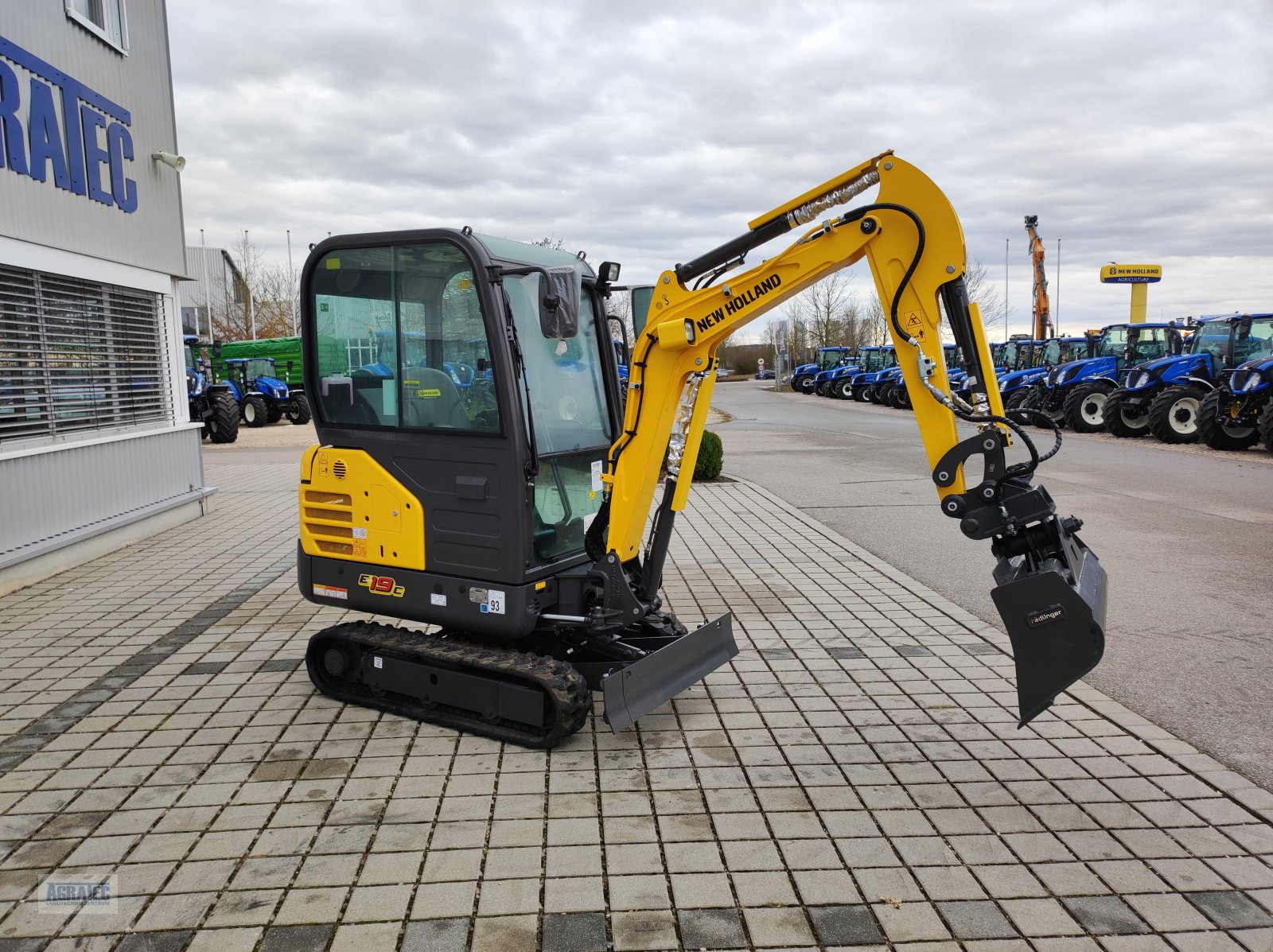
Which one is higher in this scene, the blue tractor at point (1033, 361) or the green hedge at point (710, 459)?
the blue tractor at point (1033, 361)

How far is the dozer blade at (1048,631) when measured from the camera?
3574 mm

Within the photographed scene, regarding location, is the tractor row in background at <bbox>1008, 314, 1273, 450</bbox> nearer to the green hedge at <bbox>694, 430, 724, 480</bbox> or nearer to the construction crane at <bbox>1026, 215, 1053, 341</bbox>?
the green hedge at <bbox>694, 430, 724, 480</bbox>

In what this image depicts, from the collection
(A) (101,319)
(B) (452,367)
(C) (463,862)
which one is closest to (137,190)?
(A) (101,319)

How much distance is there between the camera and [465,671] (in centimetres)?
487

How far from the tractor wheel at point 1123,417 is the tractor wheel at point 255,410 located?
74.7ft

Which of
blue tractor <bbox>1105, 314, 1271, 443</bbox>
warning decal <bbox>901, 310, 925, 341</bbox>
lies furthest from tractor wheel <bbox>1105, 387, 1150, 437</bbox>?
warning decal <bbox>901, 310, 925, 341</bbox>

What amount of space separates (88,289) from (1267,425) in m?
17.7

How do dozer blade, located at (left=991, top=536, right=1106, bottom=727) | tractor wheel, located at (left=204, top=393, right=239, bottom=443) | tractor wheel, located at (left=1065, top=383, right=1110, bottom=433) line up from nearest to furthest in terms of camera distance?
dozer blade, located at (left=991, top=536, right=1106, bottom=727) → tractor wheel, located at (left=204, top=393, right=239, bottom=443) → tractor wheel, located at (left=1065, top=383, right=1110, bottom=433)

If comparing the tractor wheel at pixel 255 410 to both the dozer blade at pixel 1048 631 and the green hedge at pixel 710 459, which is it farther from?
the dozer blade at pixel 1048 631

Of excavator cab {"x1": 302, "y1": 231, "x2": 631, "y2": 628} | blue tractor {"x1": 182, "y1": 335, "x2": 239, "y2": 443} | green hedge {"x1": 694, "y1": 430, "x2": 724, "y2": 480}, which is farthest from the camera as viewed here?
blue tractor {"x1": 182, "y1": 335, "x2": 239, "y2": 443}

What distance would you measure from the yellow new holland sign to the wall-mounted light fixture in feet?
171

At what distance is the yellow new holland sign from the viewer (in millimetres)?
51000

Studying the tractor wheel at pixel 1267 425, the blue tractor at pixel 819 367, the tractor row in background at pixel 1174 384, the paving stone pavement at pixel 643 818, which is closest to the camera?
the paving stone pavement at pixel 643 818
